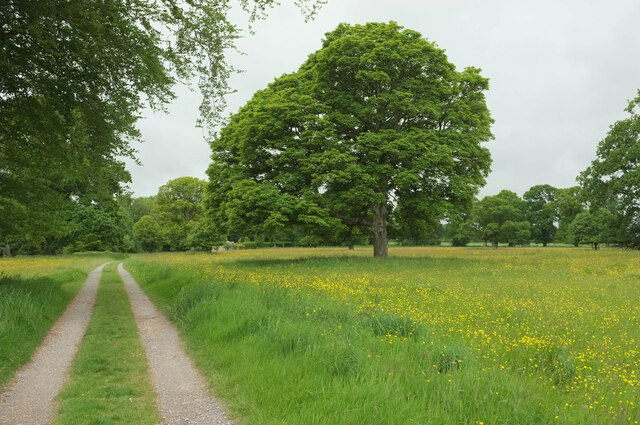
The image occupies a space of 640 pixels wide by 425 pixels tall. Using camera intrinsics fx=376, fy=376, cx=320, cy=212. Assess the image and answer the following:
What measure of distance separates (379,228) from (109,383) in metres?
23.6

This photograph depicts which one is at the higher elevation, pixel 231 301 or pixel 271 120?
pixel 271 120

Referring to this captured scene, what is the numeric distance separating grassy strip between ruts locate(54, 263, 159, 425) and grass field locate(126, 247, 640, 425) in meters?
1.07

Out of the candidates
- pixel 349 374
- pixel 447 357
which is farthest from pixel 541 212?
pixel 349 374

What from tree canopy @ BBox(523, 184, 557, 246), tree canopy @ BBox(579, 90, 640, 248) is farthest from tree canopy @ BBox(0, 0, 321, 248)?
tree canopy @ BBox(523, 184, 557, 246)

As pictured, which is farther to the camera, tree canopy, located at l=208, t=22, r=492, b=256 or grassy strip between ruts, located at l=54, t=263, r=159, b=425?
tree canopy, located at l=208, t=22, r=492, b=256

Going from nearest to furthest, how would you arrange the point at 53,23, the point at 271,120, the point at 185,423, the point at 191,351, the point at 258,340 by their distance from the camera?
the point at 185,423 → the point at 258,340 → the point at 191,351 → the point at 53,23 → the point at 271,120

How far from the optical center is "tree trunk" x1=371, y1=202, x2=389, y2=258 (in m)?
28.1

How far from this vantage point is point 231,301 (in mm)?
9914

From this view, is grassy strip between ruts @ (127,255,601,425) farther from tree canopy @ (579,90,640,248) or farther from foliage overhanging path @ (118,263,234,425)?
tree canopy @ (579,90,640,248)

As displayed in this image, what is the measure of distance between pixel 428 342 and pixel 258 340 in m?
3.16

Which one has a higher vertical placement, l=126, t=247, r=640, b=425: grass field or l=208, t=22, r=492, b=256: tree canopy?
l=208, t=22, r=492, b=256: tree canopy

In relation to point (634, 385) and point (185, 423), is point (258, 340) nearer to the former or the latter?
point (185, 423)

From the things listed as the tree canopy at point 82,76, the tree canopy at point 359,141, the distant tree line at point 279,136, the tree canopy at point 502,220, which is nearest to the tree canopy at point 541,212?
the tree canopy at point 502,220

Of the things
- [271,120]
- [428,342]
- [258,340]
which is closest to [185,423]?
[258,340]
